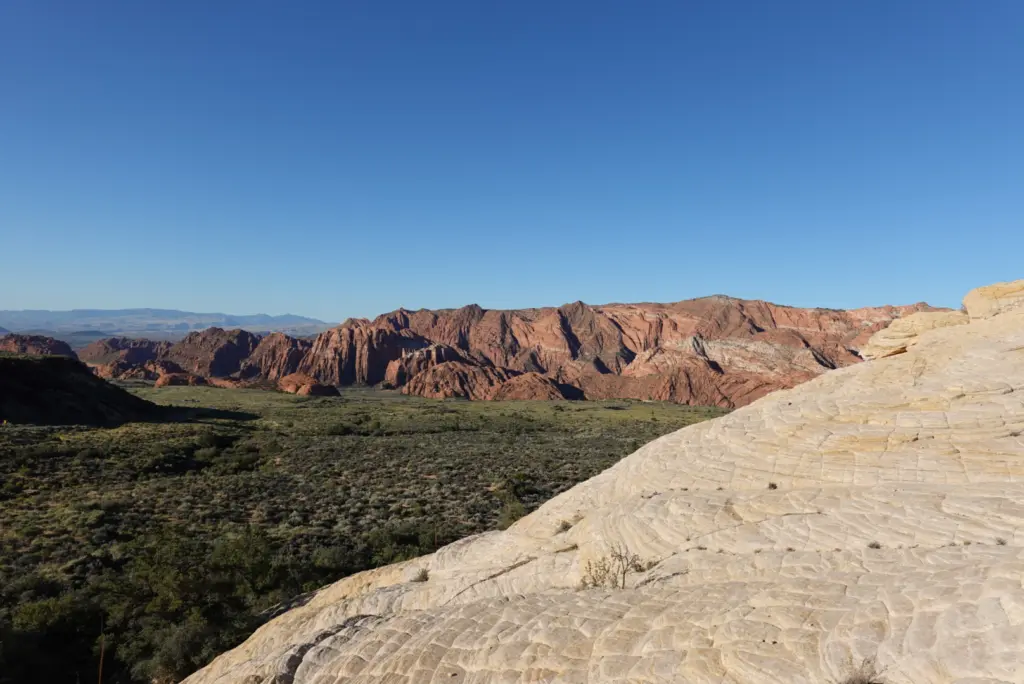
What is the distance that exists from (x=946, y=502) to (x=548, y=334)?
170319mm

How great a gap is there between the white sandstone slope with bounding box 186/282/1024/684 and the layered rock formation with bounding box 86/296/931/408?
98889 mm

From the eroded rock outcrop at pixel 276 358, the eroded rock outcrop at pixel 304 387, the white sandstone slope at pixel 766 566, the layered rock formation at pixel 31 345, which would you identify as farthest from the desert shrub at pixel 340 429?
the layered rock formation at pixel 31 345

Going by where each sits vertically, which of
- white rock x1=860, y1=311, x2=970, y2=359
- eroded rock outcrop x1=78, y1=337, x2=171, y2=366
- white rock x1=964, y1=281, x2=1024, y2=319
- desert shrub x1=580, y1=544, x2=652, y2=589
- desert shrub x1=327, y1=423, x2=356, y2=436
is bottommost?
eroded rock outcrop x1=78, y1=337, x2=171, y2=366

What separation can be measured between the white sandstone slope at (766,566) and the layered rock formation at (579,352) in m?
98.9

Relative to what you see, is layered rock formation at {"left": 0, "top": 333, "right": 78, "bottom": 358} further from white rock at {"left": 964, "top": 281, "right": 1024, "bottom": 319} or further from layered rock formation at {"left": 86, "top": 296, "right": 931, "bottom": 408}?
white rock at {"left": 964, "top": 281, "right": 1024, "bottom": 319}

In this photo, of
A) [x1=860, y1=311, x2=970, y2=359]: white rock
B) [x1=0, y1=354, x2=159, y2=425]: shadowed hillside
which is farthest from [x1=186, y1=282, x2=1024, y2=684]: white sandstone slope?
[x1=0, y1=354, x2=159, y2=425]: shadowed hillside

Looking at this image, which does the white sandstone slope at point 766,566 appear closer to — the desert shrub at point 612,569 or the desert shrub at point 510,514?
the desert shrub at point 612,569

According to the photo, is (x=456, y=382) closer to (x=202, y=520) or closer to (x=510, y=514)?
(x=202, y=520)

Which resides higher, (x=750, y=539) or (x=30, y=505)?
(x=750, y=539)

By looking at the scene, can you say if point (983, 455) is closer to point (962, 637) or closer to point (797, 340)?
point (962, 637)

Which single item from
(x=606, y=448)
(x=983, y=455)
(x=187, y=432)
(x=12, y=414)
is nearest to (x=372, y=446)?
(x=187, y=432)

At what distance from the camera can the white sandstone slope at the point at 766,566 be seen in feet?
16.1

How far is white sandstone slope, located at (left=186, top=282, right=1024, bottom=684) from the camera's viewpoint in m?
4.90

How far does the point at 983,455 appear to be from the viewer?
940cm
